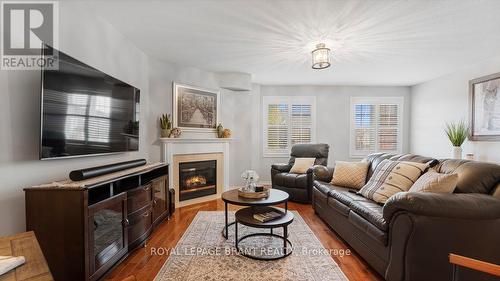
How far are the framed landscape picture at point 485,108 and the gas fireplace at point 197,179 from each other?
15.1 ft

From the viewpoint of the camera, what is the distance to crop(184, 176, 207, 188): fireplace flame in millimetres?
4241

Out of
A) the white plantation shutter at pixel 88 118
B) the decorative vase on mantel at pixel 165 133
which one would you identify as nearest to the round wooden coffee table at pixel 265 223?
the white plantation shutter at pixel 88 118

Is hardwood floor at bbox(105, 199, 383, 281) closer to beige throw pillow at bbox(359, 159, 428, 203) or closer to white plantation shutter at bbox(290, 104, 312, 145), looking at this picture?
beige throw pillow at bbox(359, 159, 428, 203)

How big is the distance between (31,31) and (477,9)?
397cm

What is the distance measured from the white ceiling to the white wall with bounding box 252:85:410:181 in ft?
4.80

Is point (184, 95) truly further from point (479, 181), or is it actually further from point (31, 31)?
point (479, 181)

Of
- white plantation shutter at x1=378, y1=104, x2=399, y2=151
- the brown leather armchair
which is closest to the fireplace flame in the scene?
the brown leather armchair

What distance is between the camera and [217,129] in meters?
4.71

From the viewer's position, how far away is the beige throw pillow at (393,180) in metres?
2.43

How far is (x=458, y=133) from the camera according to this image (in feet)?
14.0

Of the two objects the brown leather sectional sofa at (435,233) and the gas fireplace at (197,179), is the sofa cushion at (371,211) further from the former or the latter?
the gas fireplace at (197,179)

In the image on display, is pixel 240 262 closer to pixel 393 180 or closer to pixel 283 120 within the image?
pixel 393 180

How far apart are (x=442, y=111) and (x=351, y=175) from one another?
10.5 ft

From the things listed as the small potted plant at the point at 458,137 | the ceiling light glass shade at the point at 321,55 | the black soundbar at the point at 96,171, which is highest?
→ the ceiling light glass shade at the point at 321,55
